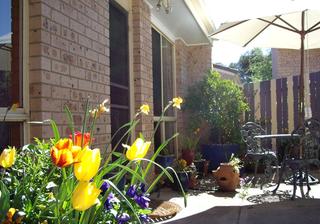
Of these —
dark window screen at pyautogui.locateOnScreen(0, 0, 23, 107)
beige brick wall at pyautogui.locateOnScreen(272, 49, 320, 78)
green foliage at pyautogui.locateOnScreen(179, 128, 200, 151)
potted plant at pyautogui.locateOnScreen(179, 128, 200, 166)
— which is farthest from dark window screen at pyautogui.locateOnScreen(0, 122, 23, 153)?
beige brick wall at pyautogui.locateOnScreen(272, 49, 320, 78)

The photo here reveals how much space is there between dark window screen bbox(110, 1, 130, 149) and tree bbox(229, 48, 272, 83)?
25.9m

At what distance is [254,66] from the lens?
33.0m

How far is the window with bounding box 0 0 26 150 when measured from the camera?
8.79ft

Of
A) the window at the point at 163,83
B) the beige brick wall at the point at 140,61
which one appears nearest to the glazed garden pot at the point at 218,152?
the window at the point at 163,83

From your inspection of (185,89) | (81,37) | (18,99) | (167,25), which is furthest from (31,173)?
(185,89)

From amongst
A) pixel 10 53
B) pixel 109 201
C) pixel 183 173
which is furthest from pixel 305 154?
pixel 109 201

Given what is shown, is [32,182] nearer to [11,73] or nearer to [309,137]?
[11,73]

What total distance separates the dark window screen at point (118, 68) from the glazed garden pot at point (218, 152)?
2.88 meters

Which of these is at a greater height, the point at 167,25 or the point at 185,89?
the point at 167,25

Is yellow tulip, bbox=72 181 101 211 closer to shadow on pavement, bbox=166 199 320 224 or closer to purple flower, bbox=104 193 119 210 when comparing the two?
purple flower, bbox=104 193 119 210

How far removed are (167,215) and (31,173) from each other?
9.13 ft

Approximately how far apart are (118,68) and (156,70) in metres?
1.83

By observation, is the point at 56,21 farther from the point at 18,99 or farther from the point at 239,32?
the point at 239,32

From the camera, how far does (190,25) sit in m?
6.99
